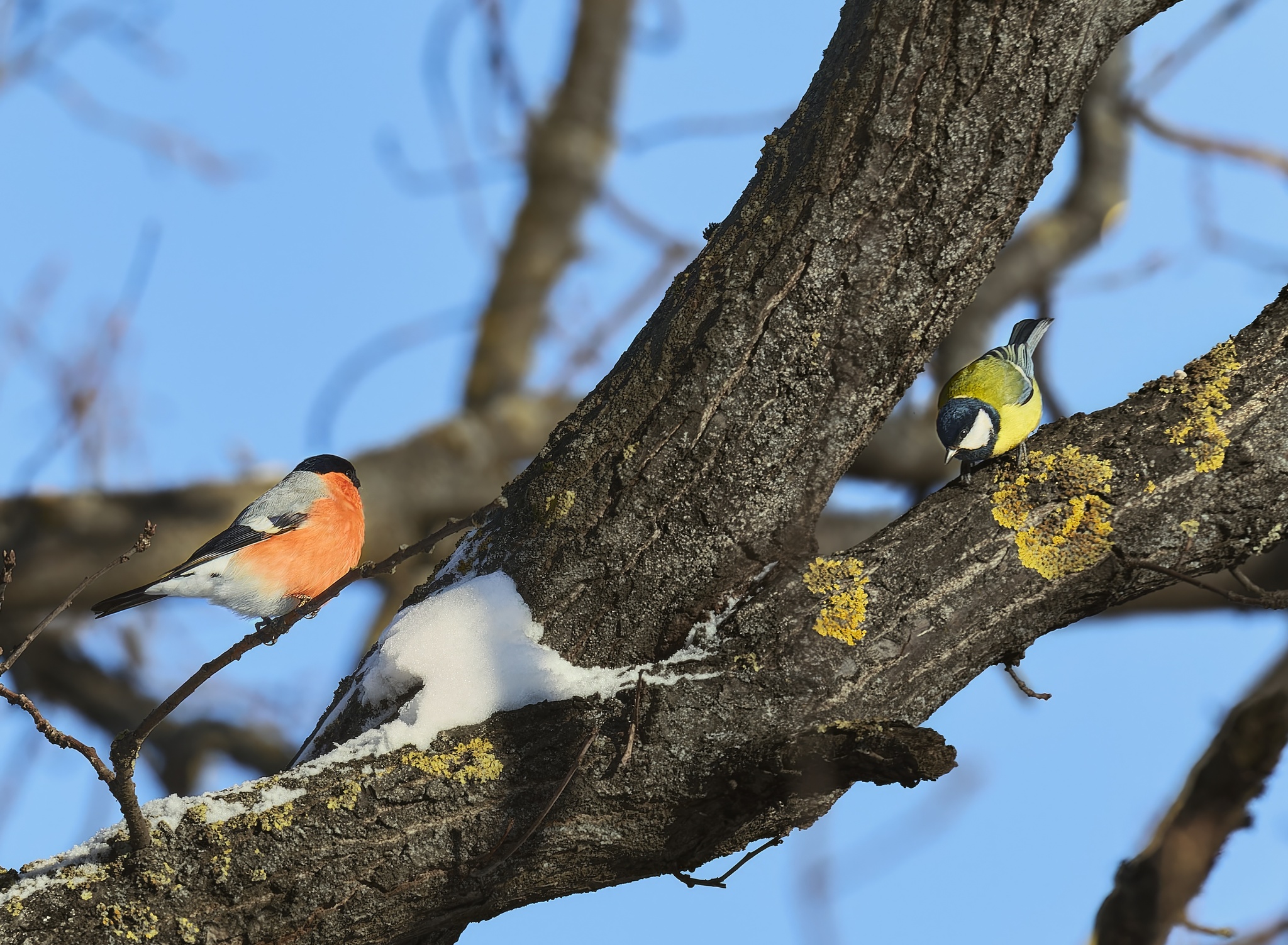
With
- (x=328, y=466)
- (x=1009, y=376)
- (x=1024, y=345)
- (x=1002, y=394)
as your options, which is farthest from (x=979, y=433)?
(x=328, y=466)

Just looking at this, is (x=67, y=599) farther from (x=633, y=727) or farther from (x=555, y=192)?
Answer: (x=555, y=192)

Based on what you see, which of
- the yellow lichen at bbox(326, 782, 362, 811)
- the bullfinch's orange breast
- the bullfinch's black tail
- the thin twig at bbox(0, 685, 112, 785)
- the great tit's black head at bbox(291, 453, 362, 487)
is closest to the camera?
the thin twig at bbox(0, 685, 112, 785)

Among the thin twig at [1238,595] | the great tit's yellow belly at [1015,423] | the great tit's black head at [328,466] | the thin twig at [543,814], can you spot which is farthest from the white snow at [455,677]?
the great tit's black head at [328,466]

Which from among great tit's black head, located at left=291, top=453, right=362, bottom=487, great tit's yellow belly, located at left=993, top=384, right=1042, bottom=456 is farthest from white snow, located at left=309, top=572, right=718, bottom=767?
great tit's black head, located at left=291, top=453, right=362, bottom=487

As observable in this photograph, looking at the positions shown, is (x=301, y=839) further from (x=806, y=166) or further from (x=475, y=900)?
(x=806, y=166)

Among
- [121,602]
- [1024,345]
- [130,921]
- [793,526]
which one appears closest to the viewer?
[130,921]

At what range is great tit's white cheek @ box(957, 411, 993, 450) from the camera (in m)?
2.34

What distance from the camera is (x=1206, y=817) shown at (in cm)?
101

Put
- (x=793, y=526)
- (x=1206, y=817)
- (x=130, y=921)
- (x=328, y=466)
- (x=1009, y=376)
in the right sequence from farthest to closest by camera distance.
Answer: (x=328, y=466) < (x=1009, y=376) < (x=793, y=526) < (x=130, y=921) < (x=1206, y=817)

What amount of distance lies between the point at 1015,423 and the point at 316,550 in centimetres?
243

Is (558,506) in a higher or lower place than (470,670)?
higher

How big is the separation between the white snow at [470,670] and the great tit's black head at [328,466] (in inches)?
70.8

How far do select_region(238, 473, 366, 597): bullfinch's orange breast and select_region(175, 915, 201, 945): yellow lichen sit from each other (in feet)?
5.51

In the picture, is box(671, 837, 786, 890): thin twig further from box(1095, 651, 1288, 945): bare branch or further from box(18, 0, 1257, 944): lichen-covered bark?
box(1095, 651, 1288, 945): bare branch
